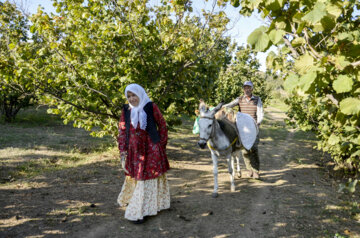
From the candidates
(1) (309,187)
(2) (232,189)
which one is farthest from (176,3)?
(1) (309,187)

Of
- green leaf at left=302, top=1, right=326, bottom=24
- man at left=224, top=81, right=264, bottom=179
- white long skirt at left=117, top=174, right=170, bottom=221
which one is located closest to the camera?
green leaf at left=302, top=1, right=326, bottom=24

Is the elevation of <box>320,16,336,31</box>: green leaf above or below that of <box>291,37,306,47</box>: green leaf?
above

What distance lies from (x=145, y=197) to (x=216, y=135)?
212 cm

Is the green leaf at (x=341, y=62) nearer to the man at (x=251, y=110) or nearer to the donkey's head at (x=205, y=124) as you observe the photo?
the donkey's head at (x=205, y=124)

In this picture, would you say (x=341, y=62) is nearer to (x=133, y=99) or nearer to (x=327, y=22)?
(x=327, y=22)

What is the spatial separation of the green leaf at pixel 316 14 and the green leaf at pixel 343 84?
19.7 inches

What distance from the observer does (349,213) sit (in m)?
4.84

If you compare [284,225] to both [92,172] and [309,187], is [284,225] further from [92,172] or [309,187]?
[92,172]

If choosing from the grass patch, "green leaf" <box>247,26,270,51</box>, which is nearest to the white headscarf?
"green leaf" <box>247,26,270,51</box>

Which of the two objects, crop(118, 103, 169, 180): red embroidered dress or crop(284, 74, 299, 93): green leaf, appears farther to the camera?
crop(118, 103, 169, 180): red embroidered dress

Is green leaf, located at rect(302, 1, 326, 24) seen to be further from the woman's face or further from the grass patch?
the grass patch

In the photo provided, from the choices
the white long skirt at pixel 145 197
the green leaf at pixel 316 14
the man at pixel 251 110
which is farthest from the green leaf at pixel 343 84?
the man at pixel 251 110

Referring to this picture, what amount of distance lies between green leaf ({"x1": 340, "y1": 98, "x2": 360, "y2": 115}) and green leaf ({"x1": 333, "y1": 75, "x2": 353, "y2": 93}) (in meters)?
0.17

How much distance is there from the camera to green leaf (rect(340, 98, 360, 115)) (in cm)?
181
